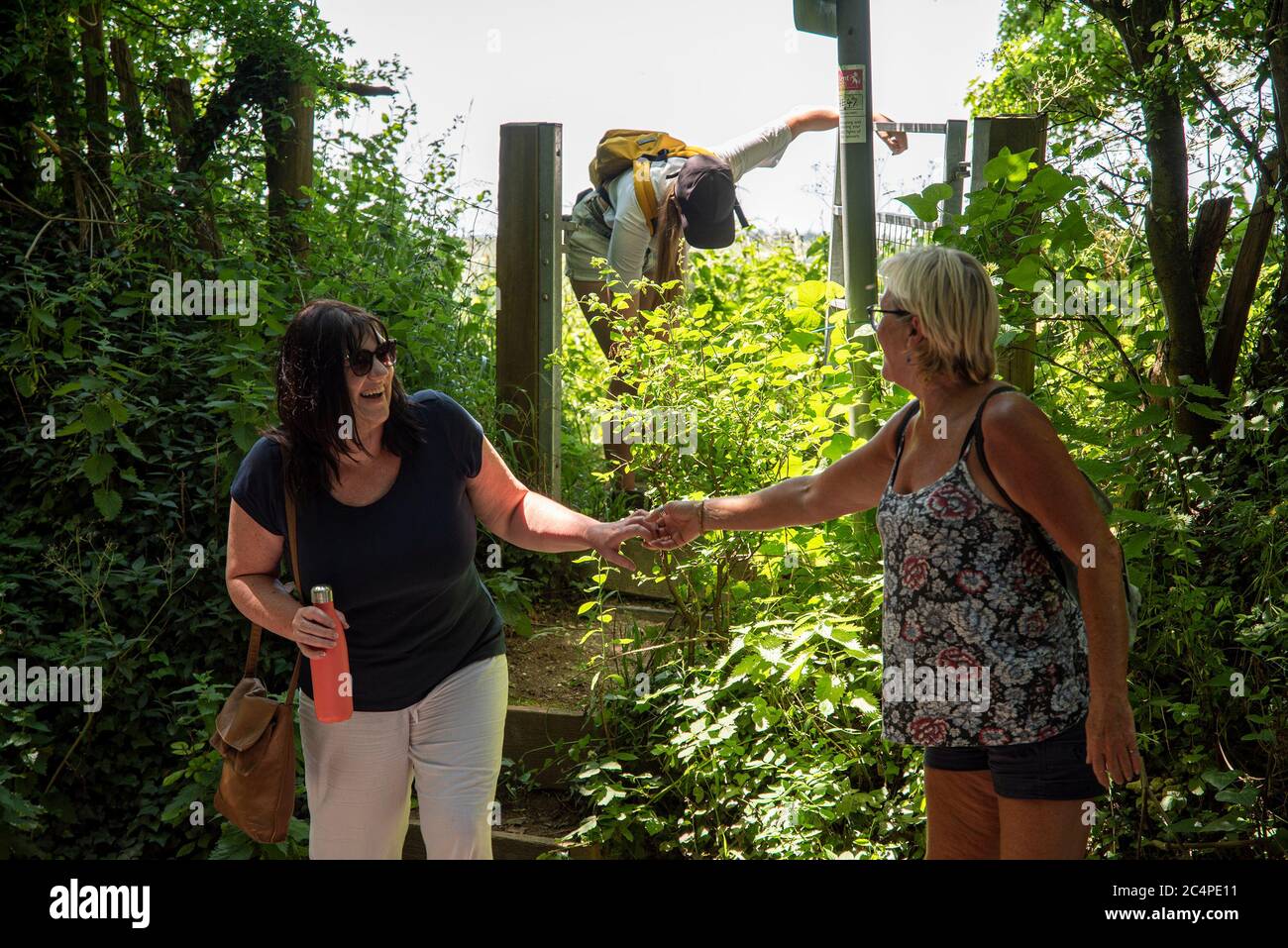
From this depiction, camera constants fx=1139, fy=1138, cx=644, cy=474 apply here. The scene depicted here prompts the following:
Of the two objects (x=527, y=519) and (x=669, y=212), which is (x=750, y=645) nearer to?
(x=527, y=519)

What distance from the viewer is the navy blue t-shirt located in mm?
2682

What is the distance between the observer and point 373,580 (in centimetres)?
268

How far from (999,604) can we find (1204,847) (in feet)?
5.23

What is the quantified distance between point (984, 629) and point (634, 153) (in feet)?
13.5

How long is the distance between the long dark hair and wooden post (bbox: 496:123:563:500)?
2.98 m

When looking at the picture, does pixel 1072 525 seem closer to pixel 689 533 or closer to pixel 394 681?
pixel 689 533

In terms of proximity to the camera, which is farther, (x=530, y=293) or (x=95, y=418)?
(x=530, y=293)

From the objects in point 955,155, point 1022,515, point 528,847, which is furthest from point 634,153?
point 1022,515

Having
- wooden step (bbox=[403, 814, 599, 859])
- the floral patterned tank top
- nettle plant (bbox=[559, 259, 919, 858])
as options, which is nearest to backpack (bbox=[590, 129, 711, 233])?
nettle plant (bbox=[559, 259, 919, 858])

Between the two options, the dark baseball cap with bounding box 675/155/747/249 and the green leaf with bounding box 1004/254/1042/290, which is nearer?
the green leaf with bounding box 1004/254/1042/290

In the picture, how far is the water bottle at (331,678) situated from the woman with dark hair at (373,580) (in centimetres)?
8

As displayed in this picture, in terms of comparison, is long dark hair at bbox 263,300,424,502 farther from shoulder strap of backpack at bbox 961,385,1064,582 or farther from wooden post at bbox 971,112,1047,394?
wooden post at bbox 971,112,1047,394
